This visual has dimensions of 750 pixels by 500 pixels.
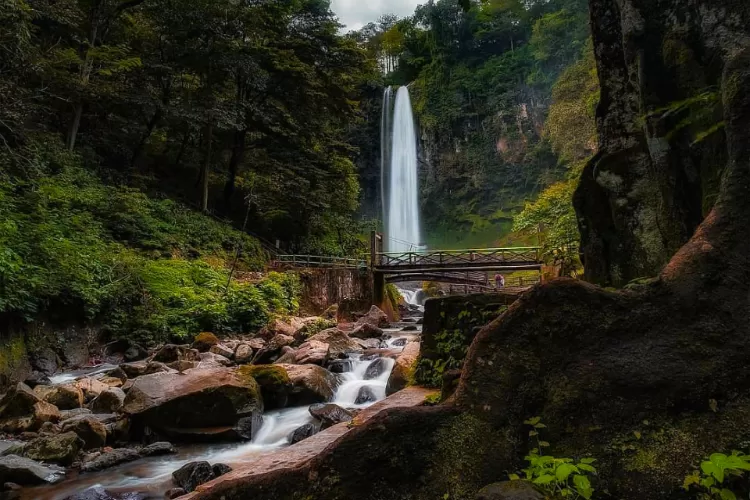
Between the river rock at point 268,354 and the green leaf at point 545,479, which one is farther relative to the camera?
the river rock at point 268,354

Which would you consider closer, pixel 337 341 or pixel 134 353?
pixel 134 353

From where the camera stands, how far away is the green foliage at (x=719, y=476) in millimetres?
1908

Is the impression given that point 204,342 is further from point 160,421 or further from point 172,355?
point 160,421

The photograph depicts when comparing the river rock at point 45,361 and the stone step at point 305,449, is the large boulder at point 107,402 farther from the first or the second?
the stone step at point 305,449

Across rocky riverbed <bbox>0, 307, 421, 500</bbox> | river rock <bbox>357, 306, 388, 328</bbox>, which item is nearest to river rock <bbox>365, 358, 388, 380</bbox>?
rocky riverbed <bbox>0, 307, 421, 500</bbox>

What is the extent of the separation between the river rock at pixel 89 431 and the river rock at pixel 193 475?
5.55 feet

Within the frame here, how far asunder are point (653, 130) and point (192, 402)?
6.62 m

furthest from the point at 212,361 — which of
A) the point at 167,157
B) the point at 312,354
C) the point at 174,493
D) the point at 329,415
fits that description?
the point at 167,157

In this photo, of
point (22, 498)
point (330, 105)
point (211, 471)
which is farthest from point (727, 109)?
point (330, 105)

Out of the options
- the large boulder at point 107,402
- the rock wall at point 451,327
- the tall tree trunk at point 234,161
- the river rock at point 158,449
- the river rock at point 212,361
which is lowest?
the river rock at point 158,449

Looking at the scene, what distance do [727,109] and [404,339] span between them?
12667mm

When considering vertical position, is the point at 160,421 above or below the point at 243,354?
below

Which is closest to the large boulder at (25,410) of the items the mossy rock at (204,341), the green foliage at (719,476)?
the mossy rock at (204,341)

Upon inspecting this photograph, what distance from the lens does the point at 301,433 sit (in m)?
6.97
